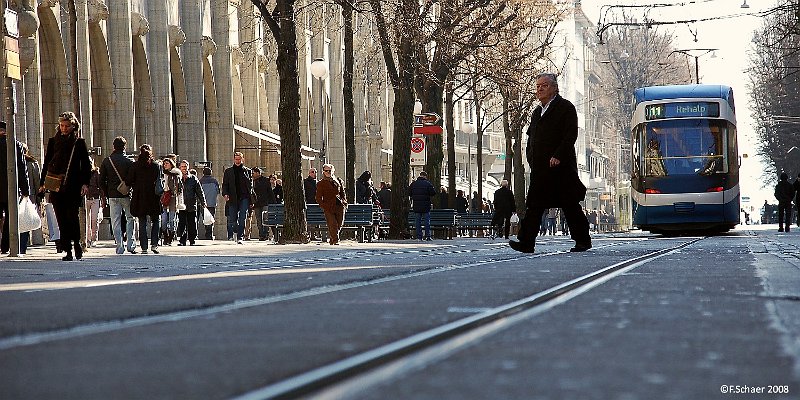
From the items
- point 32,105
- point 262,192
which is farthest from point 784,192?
point 32,105

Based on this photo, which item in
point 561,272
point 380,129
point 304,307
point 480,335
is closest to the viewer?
point 480,335

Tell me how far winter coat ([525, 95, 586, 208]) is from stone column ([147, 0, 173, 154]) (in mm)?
24207

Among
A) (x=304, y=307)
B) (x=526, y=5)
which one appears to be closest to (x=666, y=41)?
(x=526, y=5)

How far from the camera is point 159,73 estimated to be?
41.1 meters

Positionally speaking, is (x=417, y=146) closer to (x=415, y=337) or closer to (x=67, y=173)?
(x=67, y=173)

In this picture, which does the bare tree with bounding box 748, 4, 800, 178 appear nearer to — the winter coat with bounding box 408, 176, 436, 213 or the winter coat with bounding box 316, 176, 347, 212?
the winter coat with bounding box 408, 176, 436, 213

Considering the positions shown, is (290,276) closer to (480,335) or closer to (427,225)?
(480,335)

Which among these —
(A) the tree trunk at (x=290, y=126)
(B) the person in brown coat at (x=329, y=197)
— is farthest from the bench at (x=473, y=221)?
(A) the tree trunk at (x=290, y=126)

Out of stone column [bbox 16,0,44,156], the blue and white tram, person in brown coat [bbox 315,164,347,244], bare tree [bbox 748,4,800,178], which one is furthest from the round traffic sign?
bare tree [bbox 748,4,800,178]

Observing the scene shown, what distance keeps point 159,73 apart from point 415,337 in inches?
1400

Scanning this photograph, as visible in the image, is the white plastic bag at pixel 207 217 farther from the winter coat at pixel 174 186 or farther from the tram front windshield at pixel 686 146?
the tram front windshield at pixel 686 146

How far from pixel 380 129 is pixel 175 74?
28.4m

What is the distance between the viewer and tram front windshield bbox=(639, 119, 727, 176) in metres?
37.6

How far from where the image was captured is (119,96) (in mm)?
38000
